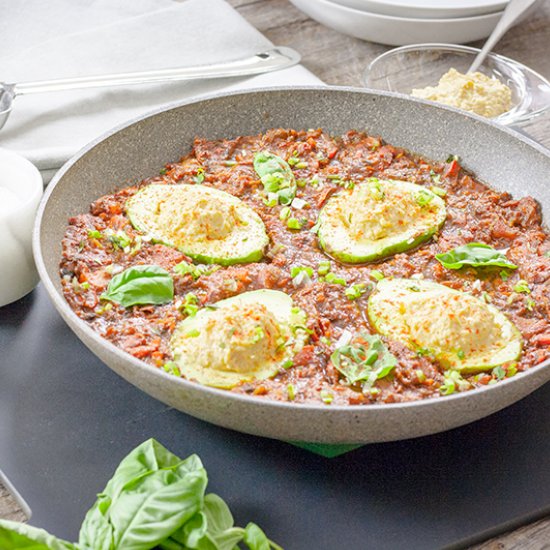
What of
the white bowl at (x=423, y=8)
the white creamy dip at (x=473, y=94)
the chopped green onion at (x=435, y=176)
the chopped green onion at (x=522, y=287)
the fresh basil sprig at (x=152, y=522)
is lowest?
the fresh basil sprig at (x=152, y=522)

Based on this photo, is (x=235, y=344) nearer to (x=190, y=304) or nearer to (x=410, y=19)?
(x=190, y=304)

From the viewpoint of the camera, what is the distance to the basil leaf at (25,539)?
2729 millimetres

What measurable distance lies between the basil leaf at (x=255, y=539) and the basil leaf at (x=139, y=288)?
3.81 feet

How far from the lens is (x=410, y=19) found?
606cm

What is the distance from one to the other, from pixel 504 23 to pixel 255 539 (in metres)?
4.20

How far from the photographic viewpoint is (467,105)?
17.4 ft

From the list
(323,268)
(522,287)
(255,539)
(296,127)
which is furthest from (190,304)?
(296,127)

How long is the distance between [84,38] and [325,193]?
8.50ft

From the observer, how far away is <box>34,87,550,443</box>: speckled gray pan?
2.99m

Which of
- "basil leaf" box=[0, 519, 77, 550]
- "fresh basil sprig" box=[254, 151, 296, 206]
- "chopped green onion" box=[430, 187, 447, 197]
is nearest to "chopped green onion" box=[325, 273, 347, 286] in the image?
"fresh basil sprig" box=[254, 151, 296, 206]

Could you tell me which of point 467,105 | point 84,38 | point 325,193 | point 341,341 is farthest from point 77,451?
point 84,38

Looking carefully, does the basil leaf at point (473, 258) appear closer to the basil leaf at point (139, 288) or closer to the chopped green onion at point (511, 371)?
the chopped green onion at point (511, 371)

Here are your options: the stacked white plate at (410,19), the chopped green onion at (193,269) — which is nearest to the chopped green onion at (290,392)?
the chopped green onion at (193,269)

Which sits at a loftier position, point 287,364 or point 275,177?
point 275,177
